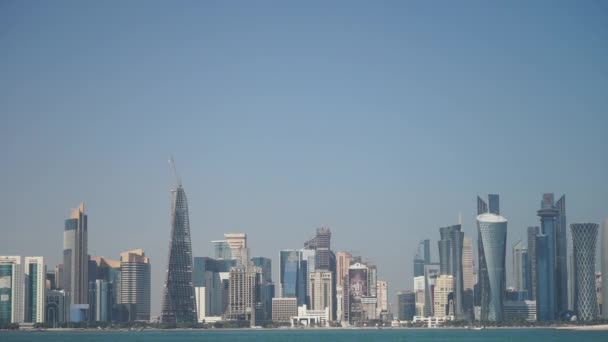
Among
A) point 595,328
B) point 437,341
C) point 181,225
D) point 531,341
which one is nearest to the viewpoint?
point 531,341

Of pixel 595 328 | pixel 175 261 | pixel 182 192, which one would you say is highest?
pixel 182 192

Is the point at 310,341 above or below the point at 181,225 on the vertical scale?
below

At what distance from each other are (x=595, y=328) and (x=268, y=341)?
84.2 metres

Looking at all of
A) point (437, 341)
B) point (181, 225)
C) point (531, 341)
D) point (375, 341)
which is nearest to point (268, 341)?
point (375, 341)

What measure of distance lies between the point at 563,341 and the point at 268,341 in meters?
33.4

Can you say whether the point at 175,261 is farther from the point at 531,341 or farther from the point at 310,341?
the point at 531,341

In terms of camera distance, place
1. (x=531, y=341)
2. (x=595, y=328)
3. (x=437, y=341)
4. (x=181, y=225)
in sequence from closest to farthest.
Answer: (x=531, y=341) < (x=437, y=341) < (x=595, y=328) < (x=181, y=225)

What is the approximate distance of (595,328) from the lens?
18325cm

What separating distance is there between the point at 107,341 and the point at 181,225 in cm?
7065

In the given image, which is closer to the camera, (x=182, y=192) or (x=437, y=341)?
(x=437, y=341)

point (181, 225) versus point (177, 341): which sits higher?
point (181, 225)

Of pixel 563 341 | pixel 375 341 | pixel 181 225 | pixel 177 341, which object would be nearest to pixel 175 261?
pixel 181 225

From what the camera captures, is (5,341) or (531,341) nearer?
(531,341)

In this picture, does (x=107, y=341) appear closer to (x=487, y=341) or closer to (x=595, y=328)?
(x=487, y=341)
